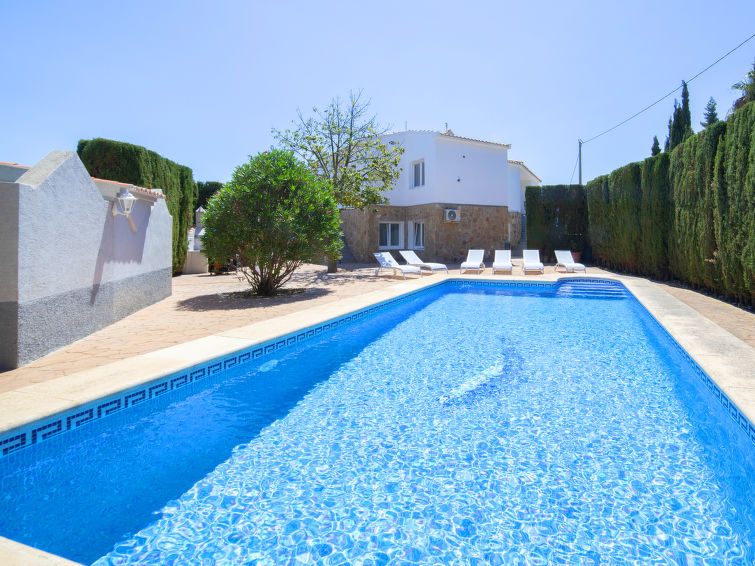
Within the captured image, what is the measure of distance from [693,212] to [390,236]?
14.3m

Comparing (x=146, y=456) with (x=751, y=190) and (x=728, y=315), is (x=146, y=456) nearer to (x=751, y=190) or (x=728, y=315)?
(x=728, y=315)

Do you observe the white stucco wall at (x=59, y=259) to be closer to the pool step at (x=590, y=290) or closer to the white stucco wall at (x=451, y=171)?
the pool step at (x=590, y=290)

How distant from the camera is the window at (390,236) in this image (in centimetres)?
2287

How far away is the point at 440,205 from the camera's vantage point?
827 inches

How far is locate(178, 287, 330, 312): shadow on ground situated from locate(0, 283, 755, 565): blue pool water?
366 cm

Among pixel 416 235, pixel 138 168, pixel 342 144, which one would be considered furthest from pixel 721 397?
pixel 416 235

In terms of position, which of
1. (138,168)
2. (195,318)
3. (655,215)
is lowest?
(195,318)

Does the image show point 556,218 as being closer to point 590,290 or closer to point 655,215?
point 655,215

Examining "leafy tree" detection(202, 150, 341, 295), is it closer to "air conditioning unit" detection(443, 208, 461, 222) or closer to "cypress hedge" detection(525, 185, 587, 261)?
"air conditioning unit" detection(443, 208, 461, 222)

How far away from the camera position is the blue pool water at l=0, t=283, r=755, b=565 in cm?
249

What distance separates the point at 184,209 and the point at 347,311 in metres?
9.78

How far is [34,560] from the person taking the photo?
1.84 metres

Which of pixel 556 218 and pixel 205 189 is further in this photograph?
pixel 205 189

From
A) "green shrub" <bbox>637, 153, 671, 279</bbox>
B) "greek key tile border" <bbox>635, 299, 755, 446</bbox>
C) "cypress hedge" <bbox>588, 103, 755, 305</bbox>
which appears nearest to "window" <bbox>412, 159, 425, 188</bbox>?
"cypress hedge" <bbox>588, 103, 755, 305</bbox>
